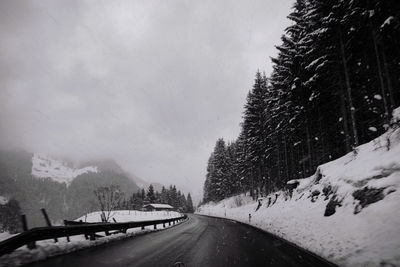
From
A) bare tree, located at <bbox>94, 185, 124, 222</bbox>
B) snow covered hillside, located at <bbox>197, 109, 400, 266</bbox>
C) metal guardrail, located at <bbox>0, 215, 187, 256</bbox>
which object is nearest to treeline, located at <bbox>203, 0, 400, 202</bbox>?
snow covered hillside, located at <bbox>197, 109, 400, 266</bbox>

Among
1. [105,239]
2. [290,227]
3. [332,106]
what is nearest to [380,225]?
[290,227]

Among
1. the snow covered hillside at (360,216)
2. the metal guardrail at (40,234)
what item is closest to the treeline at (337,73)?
the snow covered hillside at (360,216)

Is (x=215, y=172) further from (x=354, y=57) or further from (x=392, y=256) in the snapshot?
(x=392, y=256)

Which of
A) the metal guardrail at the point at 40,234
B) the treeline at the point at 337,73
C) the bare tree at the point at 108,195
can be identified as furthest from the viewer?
the bare tree at the point at 108,195

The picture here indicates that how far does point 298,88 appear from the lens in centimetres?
2398

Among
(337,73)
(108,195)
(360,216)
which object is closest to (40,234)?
(360,216)

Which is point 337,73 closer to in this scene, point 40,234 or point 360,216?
point 360,216

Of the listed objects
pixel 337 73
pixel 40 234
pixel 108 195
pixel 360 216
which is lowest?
pixel 360 216

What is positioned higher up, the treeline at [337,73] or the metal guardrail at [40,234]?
the treeline at [337,73]

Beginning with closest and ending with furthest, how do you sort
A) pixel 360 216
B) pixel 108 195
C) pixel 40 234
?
pixel 40 234
pixel 360 216
pixel 108 195

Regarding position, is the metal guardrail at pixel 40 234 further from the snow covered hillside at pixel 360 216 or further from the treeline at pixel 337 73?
the treeline at pixel 337 73

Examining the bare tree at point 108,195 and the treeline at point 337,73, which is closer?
the treeline at point 337,73

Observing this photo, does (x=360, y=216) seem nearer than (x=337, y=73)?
Yes

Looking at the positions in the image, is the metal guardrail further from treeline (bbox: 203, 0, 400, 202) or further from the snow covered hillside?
treeline (bbox: 203, 0, 400, 202)
